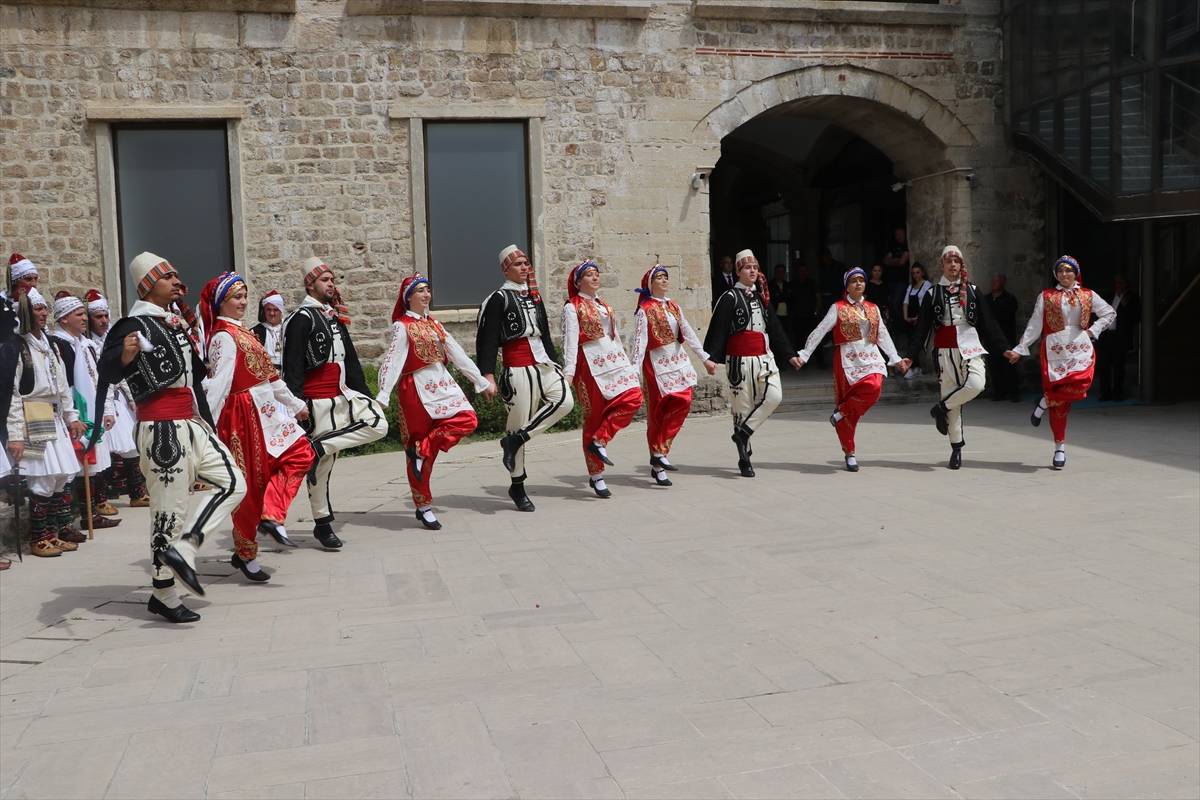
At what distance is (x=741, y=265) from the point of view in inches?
362

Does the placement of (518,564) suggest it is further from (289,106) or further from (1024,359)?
(1024,359)

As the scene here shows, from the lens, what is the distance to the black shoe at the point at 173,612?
5.27 metres

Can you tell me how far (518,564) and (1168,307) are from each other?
10996 millimetres

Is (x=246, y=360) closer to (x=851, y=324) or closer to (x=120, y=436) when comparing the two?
(x=120, y=436)

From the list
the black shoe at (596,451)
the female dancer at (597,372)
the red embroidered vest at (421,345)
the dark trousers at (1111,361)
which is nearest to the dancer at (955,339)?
the female dancer at (597,372)

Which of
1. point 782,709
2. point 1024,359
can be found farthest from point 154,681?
point 1024,359

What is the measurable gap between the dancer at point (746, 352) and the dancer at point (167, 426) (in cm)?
489

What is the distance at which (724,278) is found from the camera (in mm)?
16062

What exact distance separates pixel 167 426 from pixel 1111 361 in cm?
1235

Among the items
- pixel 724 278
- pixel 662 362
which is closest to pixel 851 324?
pixel 662 362

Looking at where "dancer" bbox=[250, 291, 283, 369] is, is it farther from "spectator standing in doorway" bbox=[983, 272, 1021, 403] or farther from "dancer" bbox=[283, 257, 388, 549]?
"spectator standing in doorway" bbox=[983, 272, 1021, 403]

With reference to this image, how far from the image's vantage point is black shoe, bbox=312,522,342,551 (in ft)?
22.5

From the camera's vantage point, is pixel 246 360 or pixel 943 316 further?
pixel 943 316

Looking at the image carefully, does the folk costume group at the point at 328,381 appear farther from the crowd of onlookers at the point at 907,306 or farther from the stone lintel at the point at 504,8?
the stone lintel at the point at 504,8
